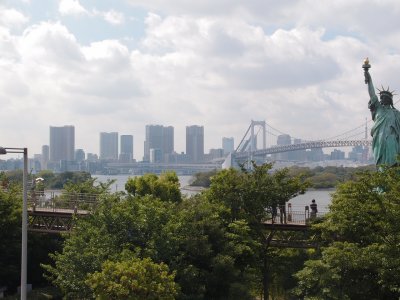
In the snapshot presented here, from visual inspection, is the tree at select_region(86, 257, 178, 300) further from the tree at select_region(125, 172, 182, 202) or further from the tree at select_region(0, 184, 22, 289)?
the tree at select_region(125, 172, 182, 202)

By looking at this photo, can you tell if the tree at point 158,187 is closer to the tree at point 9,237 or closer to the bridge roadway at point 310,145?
the tree at point 9,237

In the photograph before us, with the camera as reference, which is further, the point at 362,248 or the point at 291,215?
the point at 291,215

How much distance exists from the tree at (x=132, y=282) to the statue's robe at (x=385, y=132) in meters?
12.8

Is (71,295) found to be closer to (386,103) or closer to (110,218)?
(110,218)

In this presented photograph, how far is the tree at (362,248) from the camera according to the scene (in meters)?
17.5

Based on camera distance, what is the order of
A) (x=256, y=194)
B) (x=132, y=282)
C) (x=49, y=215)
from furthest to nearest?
(x=49, y=215)
(x=256, y=194)
(x=132, y=282)

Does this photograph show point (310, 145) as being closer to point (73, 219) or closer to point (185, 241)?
point (73, 219)

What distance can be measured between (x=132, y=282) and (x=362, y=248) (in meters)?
7.56

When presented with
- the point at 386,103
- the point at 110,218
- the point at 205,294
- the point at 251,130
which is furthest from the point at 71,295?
the point at 251,130

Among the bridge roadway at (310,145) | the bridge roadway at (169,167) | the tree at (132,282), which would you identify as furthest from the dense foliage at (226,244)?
the bridge roadway at (169,167)

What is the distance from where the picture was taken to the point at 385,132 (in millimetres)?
25281

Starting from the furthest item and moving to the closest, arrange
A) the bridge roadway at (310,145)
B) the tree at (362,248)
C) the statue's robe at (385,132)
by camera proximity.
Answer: the bridge roadway at (310,145)
the statue's robe at (385,132)
the tree at (362,248)

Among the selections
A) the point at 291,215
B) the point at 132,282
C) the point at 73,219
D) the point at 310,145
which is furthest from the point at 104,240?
the point at 310,145

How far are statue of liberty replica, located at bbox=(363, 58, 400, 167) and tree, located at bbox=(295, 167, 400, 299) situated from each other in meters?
5.51
